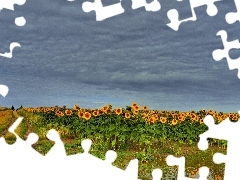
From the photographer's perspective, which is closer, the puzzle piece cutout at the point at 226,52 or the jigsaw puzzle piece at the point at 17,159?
the jigsaw puzzle piece at the point at 17,159

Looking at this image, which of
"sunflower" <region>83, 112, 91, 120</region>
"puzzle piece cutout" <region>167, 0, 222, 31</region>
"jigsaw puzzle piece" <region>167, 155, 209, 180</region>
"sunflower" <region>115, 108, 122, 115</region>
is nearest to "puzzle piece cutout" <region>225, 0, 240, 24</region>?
"puzzle piece cutout" <region>167, 0, 222, 31</region>

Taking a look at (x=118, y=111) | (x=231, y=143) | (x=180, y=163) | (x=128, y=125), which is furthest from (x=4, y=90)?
(x=128, y=125)

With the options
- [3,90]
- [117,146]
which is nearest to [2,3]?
Answer: [3,90]

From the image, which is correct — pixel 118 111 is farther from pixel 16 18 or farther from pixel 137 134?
pixel 16 18

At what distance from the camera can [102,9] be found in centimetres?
512

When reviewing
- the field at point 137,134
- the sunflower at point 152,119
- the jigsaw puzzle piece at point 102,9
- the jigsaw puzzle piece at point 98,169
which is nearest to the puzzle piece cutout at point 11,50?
the jigsaw puzzle piece at point 102,9

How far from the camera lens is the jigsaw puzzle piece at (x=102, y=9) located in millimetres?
5055

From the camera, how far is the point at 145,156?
12.3 meters

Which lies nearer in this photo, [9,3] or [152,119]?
[9,3]

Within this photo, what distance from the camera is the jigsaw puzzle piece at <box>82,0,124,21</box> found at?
5.05m

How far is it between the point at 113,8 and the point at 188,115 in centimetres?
1120

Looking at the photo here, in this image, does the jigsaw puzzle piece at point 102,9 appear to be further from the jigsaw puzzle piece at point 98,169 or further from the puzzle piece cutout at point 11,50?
the jigsaw puzzle piece at point 98,169

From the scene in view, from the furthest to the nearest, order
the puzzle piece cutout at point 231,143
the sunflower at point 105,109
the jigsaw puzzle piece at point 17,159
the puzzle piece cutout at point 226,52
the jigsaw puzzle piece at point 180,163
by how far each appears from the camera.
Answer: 1. the sunflower at point 105,109
2. the puzzle piece cutout at point 226,52
3. the jigsaw puzzle piece at point 180,163
4. the puzzle piece cutout at point 231,143
5. the jigsaw puzzle piece at point 17,159

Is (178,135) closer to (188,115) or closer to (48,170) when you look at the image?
(188,115)
